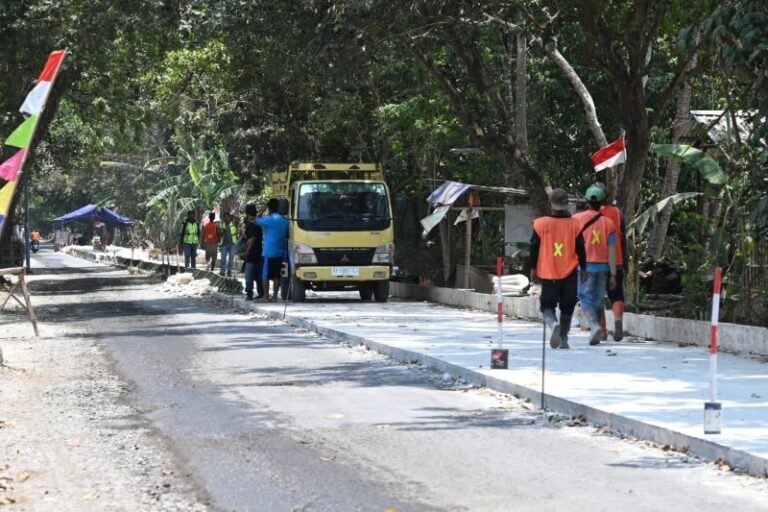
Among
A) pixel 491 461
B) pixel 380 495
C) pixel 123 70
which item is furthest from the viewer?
pixel 123 70

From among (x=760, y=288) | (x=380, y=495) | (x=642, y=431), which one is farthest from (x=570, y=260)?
(x=380, y=495)

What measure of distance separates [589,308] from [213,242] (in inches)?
1027

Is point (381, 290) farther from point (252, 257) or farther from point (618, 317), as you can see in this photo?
point (618, 317)

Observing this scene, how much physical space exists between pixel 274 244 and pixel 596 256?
11.9 m

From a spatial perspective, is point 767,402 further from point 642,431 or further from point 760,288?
point 760,288

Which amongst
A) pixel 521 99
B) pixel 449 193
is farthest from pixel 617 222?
pixel 449 193

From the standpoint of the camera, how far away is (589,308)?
16281 mm

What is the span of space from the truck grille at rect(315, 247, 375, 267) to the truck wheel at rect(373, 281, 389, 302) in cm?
72

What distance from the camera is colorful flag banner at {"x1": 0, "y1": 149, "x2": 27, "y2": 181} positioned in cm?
1471

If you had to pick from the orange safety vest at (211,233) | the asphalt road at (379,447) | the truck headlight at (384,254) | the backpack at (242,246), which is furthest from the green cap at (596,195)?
the orange safety vest at (211,233)

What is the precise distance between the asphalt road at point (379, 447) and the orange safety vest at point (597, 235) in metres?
2.74

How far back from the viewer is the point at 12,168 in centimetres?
1500

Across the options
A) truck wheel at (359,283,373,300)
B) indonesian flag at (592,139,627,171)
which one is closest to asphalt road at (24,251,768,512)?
indonesian flag at (592,139,627,171)

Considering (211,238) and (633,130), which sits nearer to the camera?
(633,130)
